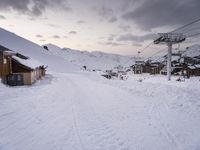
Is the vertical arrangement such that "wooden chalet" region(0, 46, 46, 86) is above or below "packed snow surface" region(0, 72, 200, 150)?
above

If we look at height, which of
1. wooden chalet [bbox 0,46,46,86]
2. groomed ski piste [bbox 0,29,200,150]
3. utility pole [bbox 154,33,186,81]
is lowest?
groomed ski piste [bbox 0,29,200,150]

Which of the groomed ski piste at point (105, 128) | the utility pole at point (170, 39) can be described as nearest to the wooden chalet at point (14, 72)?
the groomed ski piste at point (105, 128)

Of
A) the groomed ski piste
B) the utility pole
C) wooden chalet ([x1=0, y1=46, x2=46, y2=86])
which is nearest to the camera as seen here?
the groomed ski piste

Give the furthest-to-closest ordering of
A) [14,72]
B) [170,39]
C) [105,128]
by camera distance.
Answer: [170,39]
[14,72]
[105,128]

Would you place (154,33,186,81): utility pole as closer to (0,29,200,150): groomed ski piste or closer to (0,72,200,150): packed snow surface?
(0,29,200,150): groomed ski piste

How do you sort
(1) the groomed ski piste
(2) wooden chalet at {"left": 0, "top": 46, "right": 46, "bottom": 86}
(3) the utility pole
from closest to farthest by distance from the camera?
(1) the groomed ski piste → (2) wooden chalet at {"left": 0, "top": 46, "right": 46, "bottom": 86} → (3) the utility pole

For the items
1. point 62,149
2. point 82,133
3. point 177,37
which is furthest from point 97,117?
point 177,37

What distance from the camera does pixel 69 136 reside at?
844 cm

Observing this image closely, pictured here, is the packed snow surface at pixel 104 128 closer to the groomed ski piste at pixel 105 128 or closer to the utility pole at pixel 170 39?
the groomed ski piste at pixel 105 128

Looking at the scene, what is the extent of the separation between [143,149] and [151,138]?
1.08 m

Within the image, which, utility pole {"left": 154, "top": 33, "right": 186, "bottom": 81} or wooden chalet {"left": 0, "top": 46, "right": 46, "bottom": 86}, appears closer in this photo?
wooden chalet {"left": 0, "top": 46, "right": 46, "bottom": 86}

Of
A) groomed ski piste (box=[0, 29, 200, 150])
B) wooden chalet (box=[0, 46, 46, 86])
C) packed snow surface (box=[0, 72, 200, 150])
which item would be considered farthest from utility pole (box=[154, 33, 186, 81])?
packed snow surface (box=[0, 72, 200, 150])

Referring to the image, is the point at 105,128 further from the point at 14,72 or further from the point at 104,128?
the point at 14,72

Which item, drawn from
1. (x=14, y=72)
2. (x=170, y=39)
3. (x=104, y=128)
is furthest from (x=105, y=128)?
(x=170, y=39)
